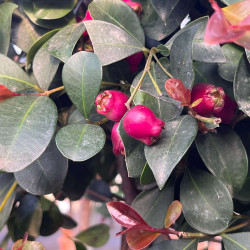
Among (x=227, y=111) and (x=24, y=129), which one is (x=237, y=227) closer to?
(x=227, y=111)

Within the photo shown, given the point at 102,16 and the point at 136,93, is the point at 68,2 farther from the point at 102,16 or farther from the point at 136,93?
the point at 136,93

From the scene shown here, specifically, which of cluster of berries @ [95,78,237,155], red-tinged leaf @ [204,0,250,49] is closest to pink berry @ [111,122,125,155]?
cluster of berries @ [95,78,237,155]

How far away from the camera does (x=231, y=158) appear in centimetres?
49

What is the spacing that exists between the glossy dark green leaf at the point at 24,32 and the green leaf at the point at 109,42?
16cm

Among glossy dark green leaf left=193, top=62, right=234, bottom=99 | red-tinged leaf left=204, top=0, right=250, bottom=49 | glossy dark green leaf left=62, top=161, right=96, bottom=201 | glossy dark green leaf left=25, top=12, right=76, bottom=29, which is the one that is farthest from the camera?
glossy dark green leaf left=62, top=161, right=96, bottom=201

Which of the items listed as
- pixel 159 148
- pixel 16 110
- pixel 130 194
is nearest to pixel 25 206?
pixel 130 194

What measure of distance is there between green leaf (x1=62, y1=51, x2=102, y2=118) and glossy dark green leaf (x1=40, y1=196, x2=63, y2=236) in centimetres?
41

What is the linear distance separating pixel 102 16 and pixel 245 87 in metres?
0.22

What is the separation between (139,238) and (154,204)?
0.08 metres

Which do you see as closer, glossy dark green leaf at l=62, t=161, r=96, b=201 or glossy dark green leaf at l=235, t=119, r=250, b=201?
glossy dark green leaf at l=235, t=119, r=250, b=201

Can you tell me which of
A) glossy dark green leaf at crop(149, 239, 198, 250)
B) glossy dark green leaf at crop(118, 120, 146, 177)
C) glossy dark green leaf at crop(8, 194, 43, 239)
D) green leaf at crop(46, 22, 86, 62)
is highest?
green leaf at crop(46, 22, 86, 62)

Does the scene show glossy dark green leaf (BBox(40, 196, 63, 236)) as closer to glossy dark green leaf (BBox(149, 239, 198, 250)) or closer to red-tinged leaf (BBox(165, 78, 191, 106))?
glossy dark green leaf (BBox(149, 239, 198, 250))

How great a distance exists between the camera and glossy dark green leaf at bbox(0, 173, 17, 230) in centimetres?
62

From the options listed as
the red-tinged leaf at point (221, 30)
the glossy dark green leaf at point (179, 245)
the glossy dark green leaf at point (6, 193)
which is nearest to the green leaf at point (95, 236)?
the glossy dark green leaf at point (6, 193)
